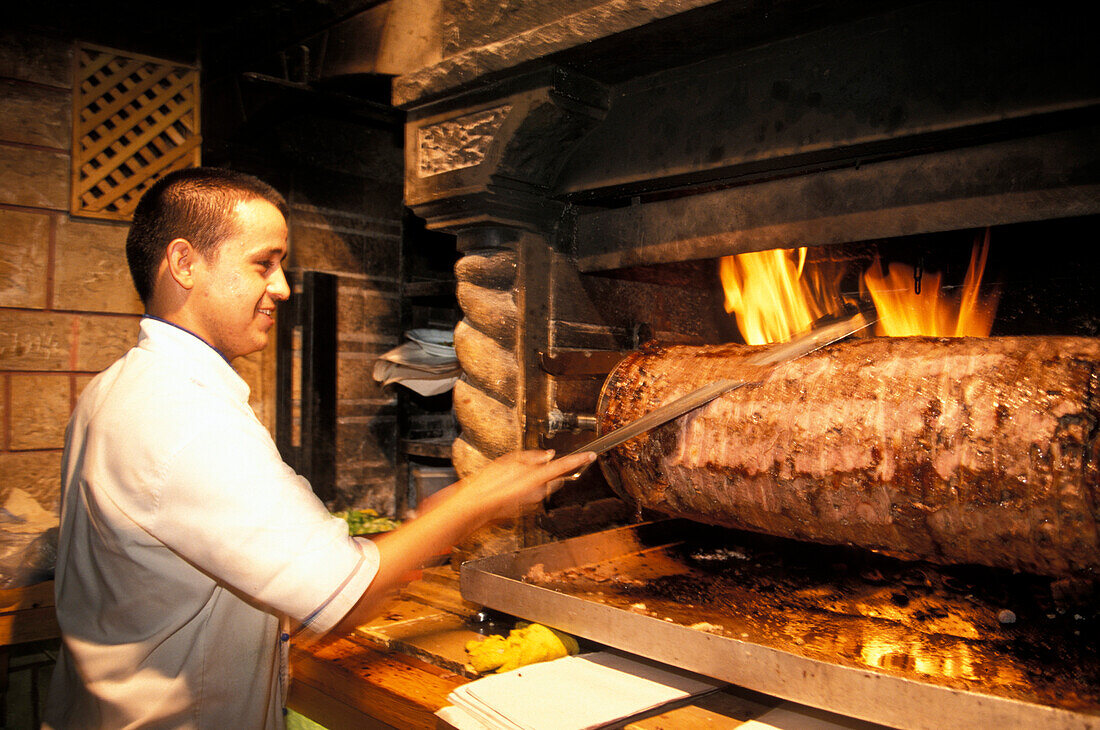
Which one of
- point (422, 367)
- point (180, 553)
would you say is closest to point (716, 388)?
point (180, 553)

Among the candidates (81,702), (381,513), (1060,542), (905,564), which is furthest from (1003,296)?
(381,513)

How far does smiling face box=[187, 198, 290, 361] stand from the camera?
1798mm

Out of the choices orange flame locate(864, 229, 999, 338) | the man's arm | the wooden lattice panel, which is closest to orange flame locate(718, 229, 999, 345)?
orange flame locate(864, 229, 999, 338)

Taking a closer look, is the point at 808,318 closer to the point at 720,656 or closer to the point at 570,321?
the point at 570,321

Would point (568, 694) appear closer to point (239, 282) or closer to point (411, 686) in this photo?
point (411, 686)

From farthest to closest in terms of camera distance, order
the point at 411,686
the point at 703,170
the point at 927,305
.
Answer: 1. the point at 927,305
2. the point at 703,170
3. the point at 411,686

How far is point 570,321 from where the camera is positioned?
287 cm

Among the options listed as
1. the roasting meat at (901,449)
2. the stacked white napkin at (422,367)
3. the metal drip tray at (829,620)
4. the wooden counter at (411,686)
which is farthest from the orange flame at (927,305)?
the stacked white napkin at (422,367)

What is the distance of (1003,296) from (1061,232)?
12.3 inches

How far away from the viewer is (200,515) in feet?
4.83

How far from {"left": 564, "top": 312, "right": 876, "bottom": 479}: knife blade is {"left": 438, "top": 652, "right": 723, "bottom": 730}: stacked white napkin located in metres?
0.56

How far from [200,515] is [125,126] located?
12.3 ft

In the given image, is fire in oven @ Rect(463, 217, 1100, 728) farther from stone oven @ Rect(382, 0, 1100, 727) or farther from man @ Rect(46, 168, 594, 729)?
man @ Rect(46, 168, 594, 729)

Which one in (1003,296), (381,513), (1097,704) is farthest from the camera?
(381,513)
